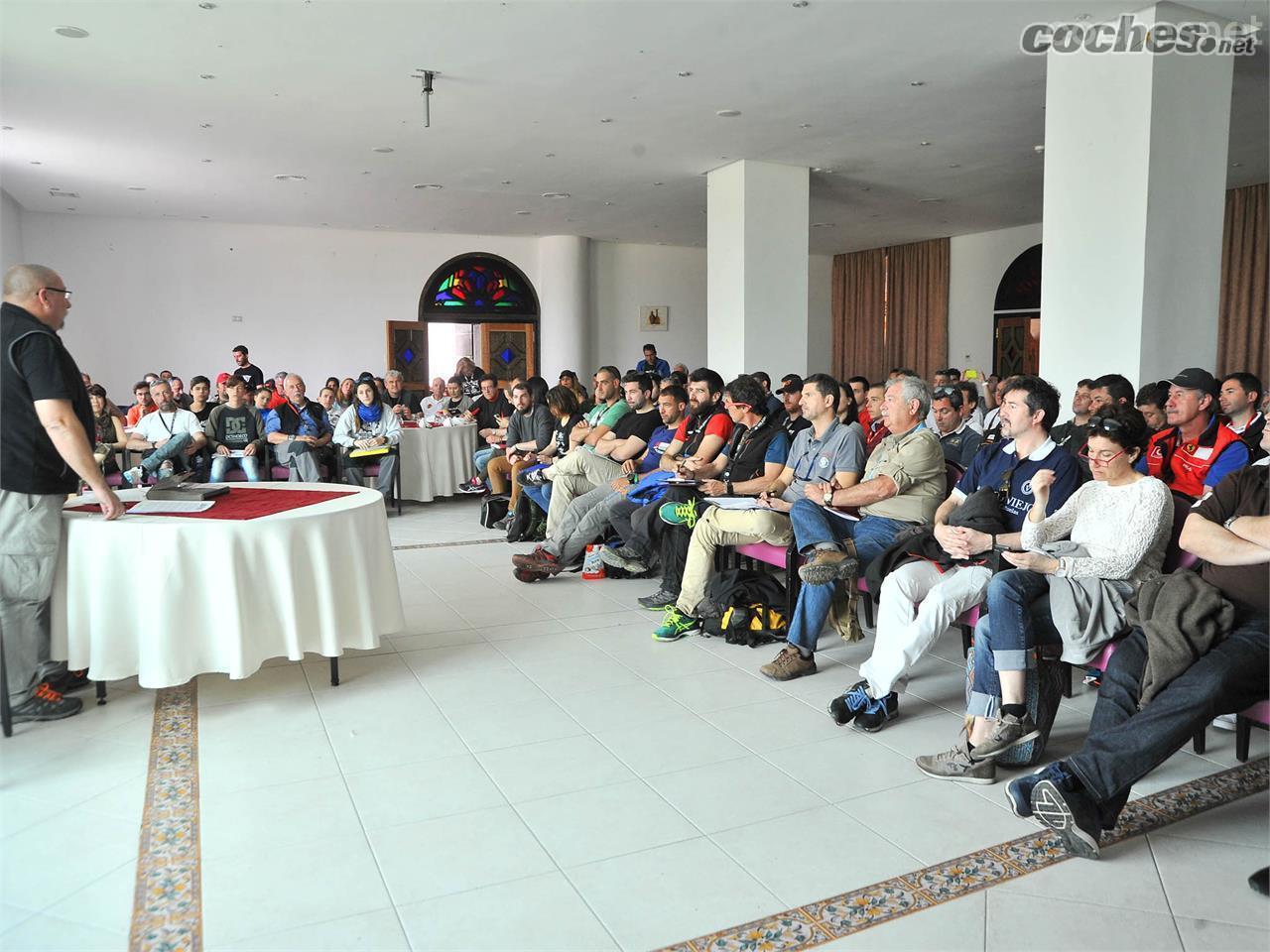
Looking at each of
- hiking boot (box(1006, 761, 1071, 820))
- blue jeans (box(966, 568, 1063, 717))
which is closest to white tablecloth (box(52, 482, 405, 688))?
blue jeans (box(966, 568, 1063, 717))

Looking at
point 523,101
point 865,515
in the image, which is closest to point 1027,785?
point 865,515

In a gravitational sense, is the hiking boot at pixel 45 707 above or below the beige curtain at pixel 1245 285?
below

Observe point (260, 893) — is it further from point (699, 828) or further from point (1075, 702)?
point (1075, 702)

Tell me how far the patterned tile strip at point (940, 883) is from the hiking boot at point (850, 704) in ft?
2.60

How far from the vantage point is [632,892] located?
215 centimetres

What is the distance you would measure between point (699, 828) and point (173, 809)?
146cm

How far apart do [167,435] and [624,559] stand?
4478mm

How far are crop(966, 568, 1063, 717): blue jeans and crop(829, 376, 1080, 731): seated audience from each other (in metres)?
0.22

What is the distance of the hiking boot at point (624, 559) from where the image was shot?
5.36 m

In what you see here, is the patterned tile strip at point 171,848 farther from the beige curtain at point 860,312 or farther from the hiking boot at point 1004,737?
the beige curtain at point 860,312

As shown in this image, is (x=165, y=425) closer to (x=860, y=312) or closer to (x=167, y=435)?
(x=167, y=435)

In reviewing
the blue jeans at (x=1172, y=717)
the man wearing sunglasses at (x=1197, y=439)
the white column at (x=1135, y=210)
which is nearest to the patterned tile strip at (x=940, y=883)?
the blue jeans at (x=1172, y=717)

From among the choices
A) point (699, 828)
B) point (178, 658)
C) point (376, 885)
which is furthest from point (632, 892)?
point (178, 658)

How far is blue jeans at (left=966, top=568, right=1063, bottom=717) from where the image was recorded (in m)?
2.70
